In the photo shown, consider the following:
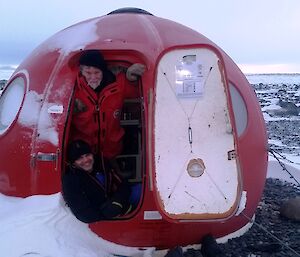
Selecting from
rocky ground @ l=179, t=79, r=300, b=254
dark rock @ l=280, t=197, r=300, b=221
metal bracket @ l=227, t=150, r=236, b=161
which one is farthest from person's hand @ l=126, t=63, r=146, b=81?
dark rock @ l=280, t=197, r=300, b=221

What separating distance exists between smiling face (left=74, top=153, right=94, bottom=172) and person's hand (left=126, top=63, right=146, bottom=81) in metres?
0.82

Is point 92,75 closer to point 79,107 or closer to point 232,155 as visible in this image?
point 79,107

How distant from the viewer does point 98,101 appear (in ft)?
14.2

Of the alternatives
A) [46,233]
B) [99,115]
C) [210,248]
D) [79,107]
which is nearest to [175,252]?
[210,248]

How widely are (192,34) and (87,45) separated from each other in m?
1.17

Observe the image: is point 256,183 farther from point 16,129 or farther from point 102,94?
point 16,129

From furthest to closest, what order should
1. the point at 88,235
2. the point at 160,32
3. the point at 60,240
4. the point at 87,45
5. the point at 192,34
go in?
the point at 192,34 < the point at 160,32 < the point at 87,45 < the point at 88,235 < the point at 60,240

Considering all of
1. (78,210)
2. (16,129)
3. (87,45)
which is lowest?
(78,210)

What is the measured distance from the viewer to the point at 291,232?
4.85 m

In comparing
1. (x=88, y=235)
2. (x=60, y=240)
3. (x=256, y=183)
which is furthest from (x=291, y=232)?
(x=60, y=240)

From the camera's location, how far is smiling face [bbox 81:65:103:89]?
4176 millimetres

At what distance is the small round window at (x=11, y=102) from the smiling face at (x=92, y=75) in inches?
24.5

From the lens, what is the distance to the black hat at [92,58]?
13.4ft

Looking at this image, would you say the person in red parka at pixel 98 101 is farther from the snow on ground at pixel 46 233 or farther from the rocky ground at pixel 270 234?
the rocky ground at pixel 270 234
